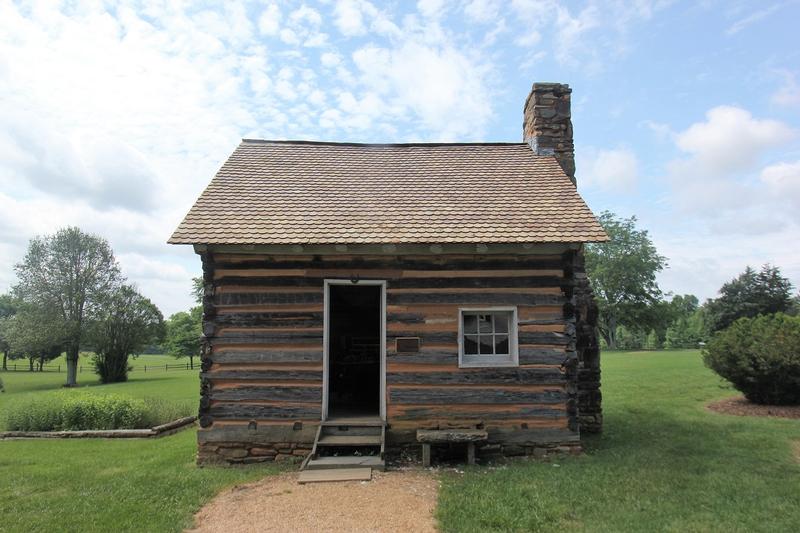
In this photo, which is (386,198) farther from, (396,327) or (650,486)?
(650,486)

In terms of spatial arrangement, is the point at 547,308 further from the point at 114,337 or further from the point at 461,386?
the point at 114,337

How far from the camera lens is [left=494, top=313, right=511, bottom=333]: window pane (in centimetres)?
857

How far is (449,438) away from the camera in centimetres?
749

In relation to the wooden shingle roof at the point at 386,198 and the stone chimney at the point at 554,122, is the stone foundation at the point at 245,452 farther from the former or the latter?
the stone chimney at the point at 554,122

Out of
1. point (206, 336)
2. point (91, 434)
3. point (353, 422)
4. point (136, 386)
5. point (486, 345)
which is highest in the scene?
point (206, 336)

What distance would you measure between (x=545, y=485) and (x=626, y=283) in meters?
55.3

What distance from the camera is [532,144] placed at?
11.7 m

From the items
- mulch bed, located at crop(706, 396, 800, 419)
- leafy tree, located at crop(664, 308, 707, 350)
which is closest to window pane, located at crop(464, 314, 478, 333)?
mulch bed, located at crop(706, 396, 800, 419)

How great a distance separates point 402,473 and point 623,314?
179 feet

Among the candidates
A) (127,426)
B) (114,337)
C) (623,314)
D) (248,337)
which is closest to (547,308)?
(248,337)

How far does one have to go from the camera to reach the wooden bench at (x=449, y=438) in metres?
7.49

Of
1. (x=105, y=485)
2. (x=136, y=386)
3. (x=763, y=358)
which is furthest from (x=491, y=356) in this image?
(x=136, y=386)

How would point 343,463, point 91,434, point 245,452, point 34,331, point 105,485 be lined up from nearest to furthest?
point 105,485 < point 343,463 < point 245,452 < point 91,434 < point 34,331

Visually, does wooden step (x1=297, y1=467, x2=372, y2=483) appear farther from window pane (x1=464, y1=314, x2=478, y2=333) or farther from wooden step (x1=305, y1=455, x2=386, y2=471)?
window pane (x1=464, y1=314, x2=478, y2=333)
